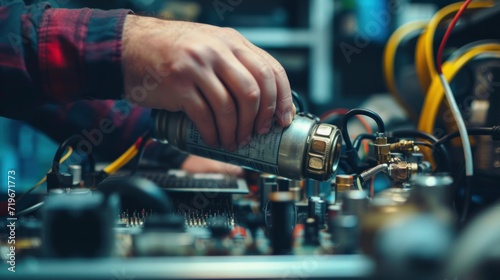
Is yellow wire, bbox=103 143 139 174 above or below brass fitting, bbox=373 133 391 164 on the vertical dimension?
below

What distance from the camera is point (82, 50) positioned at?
2.35 feet

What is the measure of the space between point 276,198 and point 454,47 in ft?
3.13

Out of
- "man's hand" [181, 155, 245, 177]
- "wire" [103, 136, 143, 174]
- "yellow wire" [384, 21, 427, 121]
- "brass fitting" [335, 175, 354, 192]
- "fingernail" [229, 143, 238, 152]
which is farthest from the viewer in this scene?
"yellow wire" [384, 21, 427, 121]

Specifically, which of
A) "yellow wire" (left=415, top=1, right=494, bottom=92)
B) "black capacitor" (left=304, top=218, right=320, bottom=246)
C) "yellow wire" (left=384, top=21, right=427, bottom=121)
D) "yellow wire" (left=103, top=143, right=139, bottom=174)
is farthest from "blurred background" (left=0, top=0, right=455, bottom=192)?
"black capacitor" (left=304, top=218, right=320, bottom=246)

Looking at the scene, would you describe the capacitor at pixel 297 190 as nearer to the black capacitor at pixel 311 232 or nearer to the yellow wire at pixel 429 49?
the black capacitor at pixel 311 232

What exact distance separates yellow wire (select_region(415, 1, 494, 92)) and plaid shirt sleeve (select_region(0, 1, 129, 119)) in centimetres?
69

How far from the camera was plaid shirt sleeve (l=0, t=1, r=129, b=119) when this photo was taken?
71cm

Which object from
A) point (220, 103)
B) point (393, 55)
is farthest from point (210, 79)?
point (393, 55)

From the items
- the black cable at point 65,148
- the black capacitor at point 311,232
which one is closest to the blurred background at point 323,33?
the black cable at point 65,148

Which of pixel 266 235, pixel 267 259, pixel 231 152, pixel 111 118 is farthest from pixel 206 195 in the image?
pixel 111 118

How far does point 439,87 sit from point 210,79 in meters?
0.56

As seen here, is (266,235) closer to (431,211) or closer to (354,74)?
(431,211)

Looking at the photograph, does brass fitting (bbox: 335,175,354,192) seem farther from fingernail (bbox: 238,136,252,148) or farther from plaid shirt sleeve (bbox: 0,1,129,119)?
plaid shirt sleeve (bbox: 0,1,129,119)

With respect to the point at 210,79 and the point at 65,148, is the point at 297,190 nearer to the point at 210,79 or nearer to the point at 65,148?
the point at 210,79
